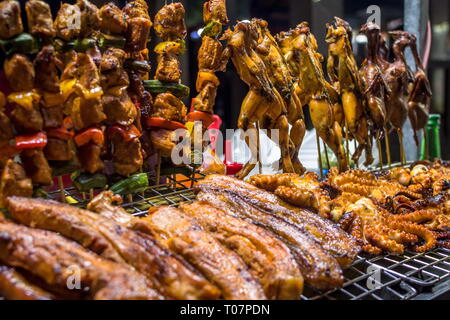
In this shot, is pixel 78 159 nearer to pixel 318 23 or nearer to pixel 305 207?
pixel 305 207

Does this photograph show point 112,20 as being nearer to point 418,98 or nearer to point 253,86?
point 253,86

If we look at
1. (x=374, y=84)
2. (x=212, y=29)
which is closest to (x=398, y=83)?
(x=374, y=84)

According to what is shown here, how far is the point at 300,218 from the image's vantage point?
8.47 ft

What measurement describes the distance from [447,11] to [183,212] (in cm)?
940

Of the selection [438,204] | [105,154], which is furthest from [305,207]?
[105,154]

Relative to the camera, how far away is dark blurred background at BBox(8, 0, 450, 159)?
659 centimetres

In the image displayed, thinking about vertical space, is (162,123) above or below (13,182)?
Answer: above

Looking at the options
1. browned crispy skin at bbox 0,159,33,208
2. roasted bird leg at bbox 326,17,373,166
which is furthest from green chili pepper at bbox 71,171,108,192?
roasted bird leg at bbox 326,17,373,166

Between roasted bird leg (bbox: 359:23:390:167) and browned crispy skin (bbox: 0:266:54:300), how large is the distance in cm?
359

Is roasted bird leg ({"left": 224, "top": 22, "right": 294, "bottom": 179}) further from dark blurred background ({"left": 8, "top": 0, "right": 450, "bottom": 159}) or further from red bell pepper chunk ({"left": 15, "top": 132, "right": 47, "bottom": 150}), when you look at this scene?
dark blurred background ({"left": 8, "top": 0, "right": 450, "bottom": 159})

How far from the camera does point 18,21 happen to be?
2.25 metres

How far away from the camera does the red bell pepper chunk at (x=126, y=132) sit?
2741mm

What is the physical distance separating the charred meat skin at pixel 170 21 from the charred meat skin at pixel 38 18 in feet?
3.24

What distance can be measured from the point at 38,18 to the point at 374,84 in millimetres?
3213
